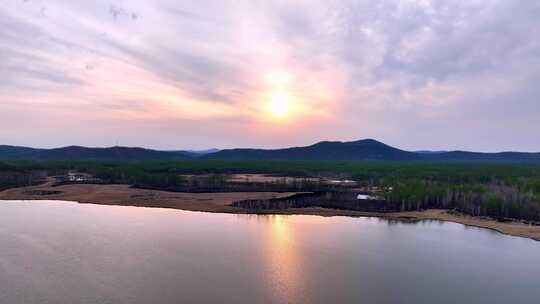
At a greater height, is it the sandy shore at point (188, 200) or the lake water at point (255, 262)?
the sandy shore at point (188, 200)

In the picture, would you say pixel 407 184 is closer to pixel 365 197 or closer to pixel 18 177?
pixel 365 197

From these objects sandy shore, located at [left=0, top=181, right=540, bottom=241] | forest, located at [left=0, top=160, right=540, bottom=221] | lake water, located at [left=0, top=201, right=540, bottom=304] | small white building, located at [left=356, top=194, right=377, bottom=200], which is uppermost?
forest, located at [left=0, top=160, right=540, bottom=221]

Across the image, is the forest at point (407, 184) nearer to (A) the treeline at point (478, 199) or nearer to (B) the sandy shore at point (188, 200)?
(A) the treeline at point (478, 199)

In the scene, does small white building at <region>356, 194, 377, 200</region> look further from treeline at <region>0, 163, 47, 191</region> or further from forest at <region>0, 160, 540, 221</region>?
treeline at <region>0, 163, 47, 191</region>

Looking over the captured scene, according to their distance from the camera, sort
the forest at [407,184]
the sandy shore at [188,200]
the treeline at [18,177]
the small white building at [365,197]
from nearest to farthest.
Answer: the sandy shore at [188,200], the forest at [407,184], the small white building at [365,197], the treeline at [18,177]

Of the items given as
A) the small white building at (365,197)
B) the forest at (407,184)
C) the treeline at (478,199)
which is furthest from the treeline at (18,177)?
the treeline at (478,199)

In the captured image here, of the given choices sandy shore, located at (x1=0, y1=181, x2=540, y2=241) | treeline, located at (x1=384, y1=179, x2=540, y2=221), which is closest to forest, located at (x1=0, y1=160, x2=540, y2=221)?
treeline, located at (x1=384, y1=179, x2=540, y2=221)
